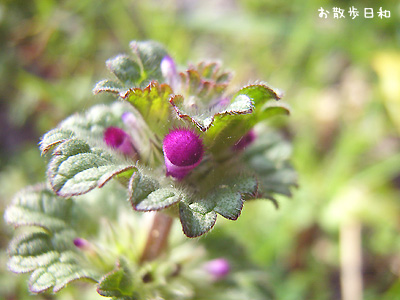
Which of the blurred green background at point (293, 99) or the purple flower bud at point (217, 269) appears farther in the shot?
the blurred green background at point (293, 99)

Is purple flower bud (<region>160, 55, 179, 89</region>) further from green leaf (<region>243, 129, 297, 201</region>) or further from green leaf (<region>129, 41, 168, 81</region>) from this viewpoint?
green leaf (<region>243, 129, 297, 201</region>)

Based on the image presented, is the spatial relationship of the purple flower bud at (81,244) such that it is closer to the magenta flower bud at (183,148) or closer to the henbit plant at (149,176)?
the henbit plant at (149,176)

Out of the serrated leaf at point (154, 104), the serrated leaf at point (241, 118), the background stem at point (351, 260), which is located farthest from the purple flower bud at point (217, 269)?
the background stem at point (351, 260)

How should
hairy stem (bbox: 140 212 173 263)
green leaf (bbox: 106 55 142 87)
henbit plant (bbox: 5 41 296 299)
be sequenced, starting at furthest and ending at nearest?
hairy stem (bbox: 140 212 173 263) < green leaf (bbox: 106 55 142 87) < henbit plant (bbox: 5 41 296 299)

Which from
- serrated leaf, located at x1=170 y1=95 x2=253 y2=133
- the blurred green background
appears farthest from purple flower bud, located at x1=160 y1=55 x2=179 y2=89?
the blurred green background

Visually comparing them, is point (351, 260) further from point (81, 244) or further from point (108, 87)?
point (108, 87)

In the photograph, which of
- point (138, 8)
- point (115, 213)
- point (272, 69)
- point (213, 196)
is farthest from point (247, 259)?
point (138, 8)
